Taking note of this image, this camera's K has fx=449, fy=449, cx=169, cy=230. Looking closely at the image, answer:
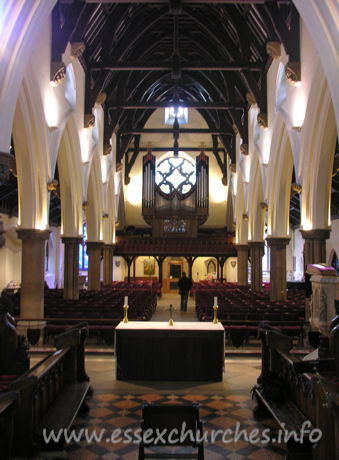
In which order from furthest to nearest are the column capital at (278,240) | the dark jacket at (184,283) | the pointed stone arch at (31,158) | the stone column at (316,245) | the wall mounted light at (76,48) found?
the dark jacket at (184,283)
the column capital at (278,240)
the wall mounted light at (76,48)
the stone column at (316,245)
the pointed stone arch at (31,158)

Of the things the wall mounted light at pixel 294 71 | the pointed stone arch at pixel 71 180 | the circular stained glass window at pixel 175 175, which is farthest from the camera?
the circular stained glass window at pixel 175 175

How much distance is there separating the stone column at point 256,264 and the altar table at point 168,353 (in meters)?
13.4

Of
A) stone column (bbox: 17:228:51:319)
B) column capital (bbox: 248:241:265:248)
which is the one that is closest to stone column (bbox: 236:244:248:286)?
column capital (bbox: 248:241:265:248)

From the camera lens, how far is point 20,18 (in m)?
6.65

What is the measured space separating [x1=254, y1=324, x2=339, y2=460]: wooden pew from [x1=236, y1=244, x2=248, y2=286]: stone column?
1762cm

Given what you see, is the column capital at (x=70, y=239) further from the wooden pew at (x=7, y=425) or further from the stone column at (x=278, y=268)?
the wooden pew at (x=7, y=425)

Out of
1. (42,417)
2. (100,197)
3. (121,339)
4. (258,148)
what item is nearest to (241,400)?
(121,339)

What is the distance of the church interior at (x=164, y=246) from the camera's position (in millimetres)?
4246

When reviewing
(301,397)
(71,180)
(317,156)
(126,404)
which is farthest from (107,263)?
(301,397)

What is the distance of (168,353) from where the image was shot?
21.7 feet

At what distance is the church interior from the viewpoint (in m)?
4.25

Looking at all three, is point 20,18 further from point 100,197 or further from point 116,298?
point 100,197

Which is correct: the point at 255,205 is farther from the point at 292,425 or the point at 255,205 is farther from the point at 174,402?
the point at 292,425

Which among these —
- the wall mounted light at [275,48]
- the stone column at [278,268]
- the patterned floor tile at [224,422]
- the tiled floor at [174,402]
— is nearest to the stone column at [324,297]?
the tiled floor at [174,402]
